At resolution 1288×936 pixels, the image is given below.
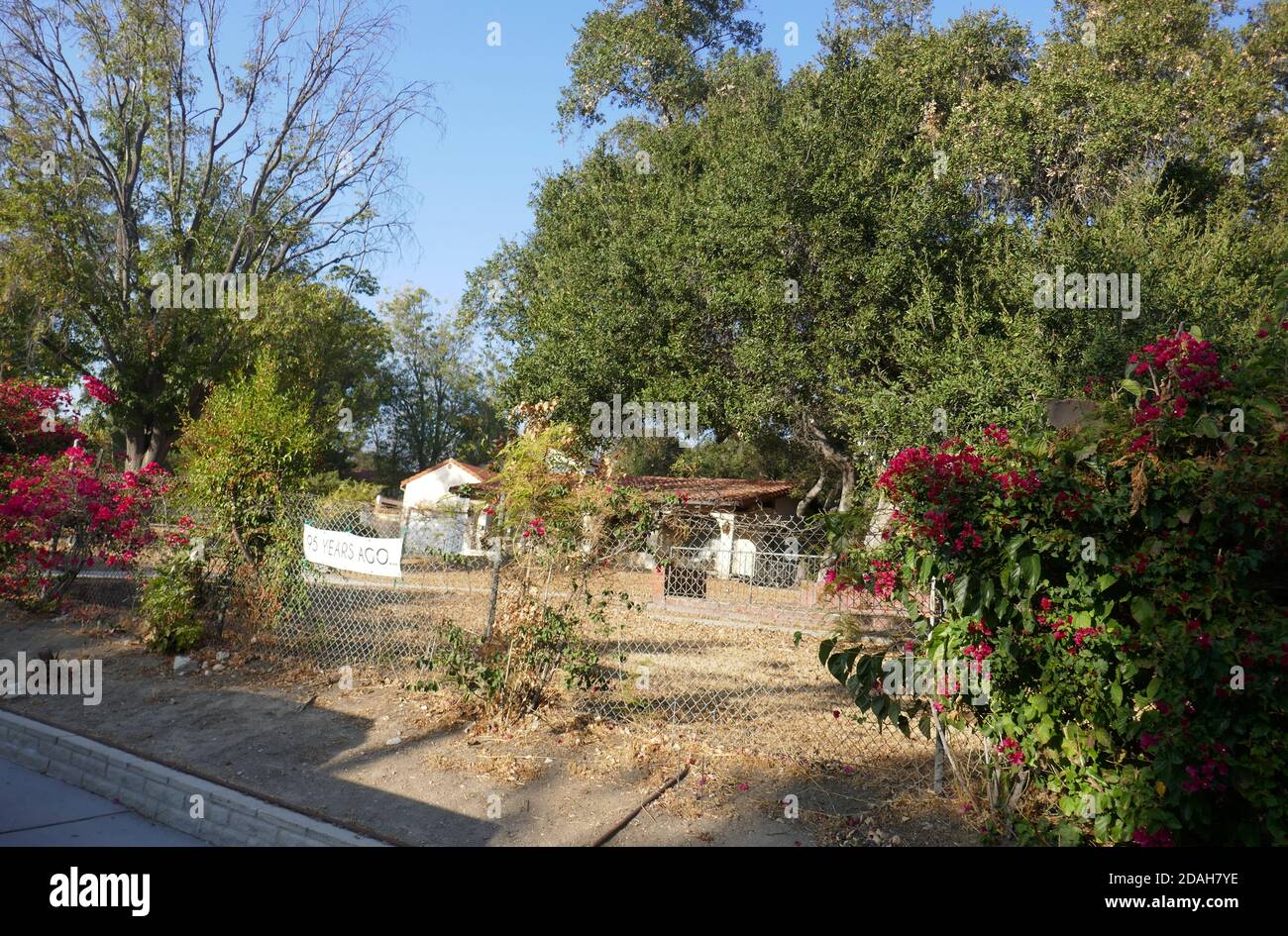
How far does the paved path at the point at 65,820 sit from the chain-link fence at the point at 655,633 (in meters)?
2.47

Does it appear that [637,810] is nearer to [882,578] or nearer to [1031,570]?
[882,578]

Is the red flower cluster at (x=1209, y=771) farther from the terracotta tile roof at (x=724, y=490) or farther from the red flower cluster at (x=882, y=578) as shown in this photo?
the terracotta tile roof at (x=724, y=490)

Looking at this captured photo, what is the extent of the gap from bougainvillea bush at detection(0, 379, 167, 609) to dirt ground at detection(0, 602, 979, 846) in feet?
9.26

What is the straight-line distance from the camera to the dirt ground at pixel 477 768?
4.77 meters

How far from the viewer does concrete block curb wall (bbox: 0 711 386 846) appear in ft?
15.4

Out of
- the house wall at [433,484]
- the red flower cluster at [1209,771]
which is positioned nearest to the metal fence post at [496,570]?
the red flower cluster at [1209,771]

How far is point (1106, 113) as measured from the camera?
1719 cm

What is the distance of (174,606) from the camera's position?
8516 mm

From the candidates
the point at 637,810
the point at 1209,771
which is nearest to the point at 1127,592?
the point at 1209,771

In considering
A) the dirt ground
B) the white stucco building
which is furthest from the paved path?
the white stucco building

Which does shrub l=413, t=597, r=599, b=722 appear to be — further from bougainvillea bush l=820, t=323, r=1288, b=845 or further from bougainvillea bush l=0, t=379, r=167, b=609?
bougainvillea bush l=0, t=379, r=167, b=609

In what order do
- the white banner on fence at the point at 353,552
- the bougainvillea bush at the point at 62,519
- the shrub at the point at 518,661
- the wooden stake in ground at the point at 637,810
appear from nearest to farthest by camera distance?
the wooden stake in ground at the point at 637,810 < the shrub at the point at 518,661 < the white banner on fence at the point at 353,552 < the bougainvillea bush at the point at 62,519

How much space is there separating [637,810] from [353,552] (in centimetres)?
434
